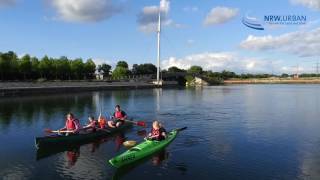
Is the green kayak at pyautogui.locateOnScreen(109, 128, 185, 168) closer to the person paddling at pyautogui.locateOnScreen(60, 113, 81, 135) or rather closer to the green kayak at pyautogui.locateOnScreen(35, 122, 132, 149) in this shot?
the green kayak at pyautogui.locateOnScreen(35, 122, 132, 149)

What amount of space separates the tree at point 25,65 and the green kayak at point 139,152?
109 metres

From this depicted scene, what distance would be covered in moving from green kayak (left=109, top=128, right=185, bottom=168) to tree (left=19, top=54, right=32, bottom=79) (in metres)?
109

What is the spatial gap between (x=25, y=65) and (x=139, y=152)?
113861mm

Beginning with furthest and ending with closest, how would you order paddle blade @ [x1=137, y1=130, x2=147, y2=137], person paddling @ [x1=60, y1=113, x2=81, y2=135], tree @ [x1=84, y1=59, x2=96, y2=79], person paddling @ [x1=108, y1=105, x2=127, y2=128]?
tree @ [x1=84, y1=59, x2=96, y2=79] → paddle blade @ [x1=137, y1=130, x2=147, y2=137] → person paddling @ [x1=108, y1=105, x2=127, y2=128] → person paddling @ [x1=60, y1=113, x2=81, y2=135]

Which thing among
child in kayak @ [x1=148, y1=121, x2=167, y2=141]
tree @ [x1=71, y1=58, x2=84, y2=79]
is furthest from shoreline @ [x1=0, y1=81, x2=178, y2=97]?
child in kayak @ [x1=148, y1=121, x2=167, y2=141]

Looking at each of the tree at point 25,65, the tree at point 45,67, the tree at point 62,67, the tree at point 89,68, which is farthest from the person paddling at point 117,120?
the tree at point 89,68

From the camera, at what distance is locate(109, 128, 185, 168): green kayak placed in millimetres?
23562

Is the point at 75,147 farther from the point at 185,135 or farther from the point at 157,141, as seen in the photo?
the point at 185,135

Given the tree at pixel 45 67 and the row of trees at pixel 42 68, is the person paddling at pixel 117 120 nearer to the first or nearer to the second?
the row of trees at pixel 42 68

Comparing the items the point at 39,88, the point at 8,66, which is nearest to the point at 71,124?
the point at 39,88

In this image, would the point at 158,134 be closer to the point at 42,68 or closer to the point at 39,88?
the point at 39,88

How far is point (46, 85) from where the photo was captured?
368 ft

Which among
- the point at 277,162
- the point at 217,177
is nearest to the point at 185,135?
the point at 277,162

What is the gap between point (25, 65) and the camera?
130 m
